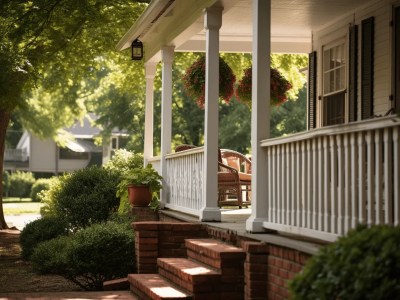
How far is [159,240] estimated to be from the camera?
10.8 meters

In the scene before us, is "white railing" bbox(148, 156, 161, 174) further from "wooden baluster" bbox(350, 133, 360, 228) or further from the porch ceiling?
"wooden baluster" bbox(350, 133, 360, 228)

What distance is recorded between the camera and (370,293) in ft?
16.1

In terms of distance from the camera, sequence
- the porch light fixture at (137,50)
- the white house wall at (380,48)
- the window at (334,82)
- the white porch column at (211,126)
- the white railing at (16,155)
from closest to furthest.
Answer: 1. the white porch column at (211,126)
2. the white house wall at (380,48)
3. the window at (334,82)
4. the porch light fixture at (137,50)
5. the white railing at (16,155)

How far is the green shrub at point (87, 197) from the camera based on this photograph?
1638 cm

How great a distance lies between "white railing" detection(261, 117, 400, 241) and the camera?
20.1ft

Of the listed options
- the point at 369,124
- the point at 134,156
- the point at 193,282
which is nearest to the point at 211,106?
the point at 193,282

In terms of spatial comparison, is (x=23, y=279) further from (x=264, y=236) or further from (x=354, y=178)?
(x=354, y=178)

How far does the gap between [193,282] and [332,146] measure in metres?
2.01

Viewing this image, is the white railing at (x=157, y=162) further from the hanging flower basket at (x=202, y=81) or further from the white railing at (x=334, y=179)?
the white railing at (x=334, y=179)

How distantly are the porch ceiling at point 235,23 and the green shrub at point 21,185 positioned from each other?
38.5m

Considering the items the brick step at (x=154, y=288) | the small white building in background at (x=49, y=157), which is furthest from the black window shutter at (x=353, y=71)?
the small white building in background at (x=49, y=157)

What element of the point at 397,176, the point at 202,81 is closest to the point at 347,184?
the point at 397,176

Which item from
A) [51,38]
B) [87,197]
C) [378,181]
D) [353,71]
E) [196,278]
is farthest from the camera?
[51,38]

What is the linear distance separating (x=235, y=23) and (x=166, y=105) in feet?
6.40
